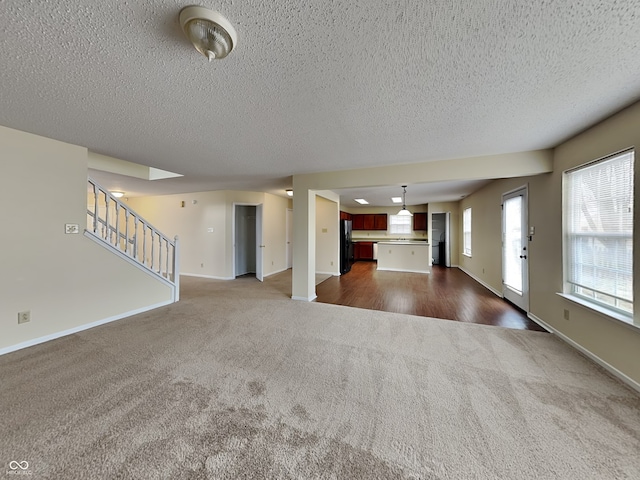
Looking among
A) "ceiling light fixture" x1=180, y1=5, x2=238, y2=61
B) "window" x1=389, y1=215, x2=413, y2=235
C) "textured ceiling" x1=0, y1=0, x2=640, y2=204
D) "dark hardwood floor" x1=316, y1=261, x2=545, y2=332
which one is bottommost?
"dark hardwood floor" x1=316, y1=261, x2=545, y2=332

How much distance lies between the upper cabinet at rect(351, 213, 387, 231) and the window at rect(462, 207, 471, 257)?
9.64 ft

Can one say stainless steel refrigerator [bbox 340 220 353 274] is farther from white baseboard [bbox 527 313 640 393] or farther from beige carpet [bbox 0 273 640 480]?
white baseboard [bbox 527 313 640 393]

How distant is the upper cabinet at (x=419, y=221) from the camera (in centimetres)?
922

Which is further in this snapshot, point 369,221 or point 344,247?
point 369,221

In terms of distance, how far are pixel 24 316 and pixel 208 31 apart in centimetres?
352

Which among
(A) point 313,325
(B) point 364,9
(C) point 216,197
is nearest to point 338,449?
(A) point 313,325

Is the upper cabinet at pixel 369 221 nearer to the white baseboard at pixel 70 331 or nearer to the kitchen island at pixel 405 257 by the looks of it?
the kitchen island at pixel 405 257

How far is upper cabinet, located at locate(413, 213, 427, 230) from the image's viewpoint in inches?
Result: 363

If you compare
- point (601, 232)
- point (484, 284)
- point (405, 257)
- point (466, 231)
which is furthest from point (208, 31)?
point (466, 231)

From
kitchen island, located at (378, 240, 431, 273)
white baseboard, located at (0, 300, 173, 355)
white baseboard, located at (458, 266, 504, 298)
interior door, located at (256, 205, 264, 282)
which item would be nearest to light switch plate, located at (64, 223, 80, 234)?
white baseboard, located at (0, 300, 173, 355)

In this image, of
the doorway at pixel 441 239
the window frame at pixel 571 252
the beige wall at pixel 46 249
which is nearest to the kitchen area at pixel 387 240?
the doorway at pixel 441 239

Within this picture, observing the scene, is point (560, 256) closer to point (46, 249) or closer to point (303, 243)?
point (303, 243)

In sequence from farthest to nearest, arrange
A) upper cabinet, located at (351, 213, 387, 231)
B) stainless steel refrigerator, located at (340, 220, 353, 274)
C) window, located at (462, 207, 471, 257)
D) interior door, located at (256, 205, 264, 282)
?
upper cabinet, located at (351, 213, 387, 231) < stainless steel refrigerator, located at (340, 220, 353, 274) < window, located at (462, 207, 471, 257) < interior door, located at (256, 205, 264, 282)

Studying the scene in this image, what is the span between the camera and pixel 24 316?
262 cm
